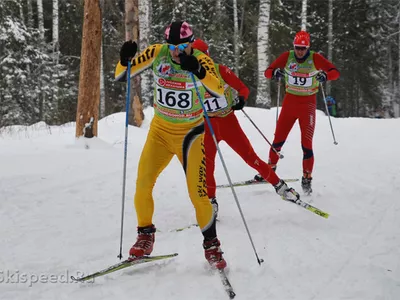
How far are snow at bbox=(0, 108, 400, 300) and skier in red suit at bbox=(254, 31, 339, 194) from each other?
0.62 metres

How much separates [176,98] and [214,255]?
4.49 ft

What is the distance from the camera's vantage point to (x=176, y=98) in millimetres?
3797

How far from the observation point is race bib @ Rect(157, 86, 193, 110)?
3793mm

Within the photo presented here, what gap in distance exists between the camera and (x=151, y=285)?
11.6 ft

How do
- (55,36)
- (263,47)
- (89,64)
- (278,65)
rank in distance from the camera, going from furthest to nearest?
1. (55,36)
2. (263,47)
3. (89,64)
4. (278,65)

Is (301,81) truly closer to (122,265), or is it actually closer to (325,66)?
(325,66)

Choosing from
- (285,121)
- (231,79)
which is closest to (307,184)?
(285,121)

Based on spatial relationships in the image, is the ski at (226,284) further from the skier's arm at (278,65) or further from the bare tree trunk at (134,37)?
the bare tree trunk at (134,37)

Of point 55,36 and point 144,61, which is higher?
point 144,61

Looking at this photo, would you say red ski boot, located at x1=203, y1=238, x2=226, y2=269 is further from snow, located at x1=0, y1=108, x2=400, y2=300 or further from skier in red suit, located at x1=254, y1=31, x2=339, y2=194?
skier in red suit, located at x1=254, y1=31, x2=339, y2=194

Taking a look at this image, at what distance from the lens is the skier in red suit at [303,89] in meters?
6.06

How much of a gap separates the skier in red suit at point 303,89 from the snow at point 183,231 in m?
0.62

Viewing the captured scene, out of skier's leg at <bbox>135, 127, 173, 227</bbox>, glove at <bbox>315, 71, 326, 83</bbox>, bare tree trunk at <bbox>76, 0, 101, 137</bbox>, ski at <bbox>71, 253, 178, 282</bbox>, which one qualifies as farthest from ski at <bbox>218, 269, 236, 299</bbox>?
bare tree trunk at <bbox>76, 0, 101, 137</bbox>

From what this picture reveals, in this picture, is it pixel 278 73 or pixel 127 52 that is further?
pixel 278 73
